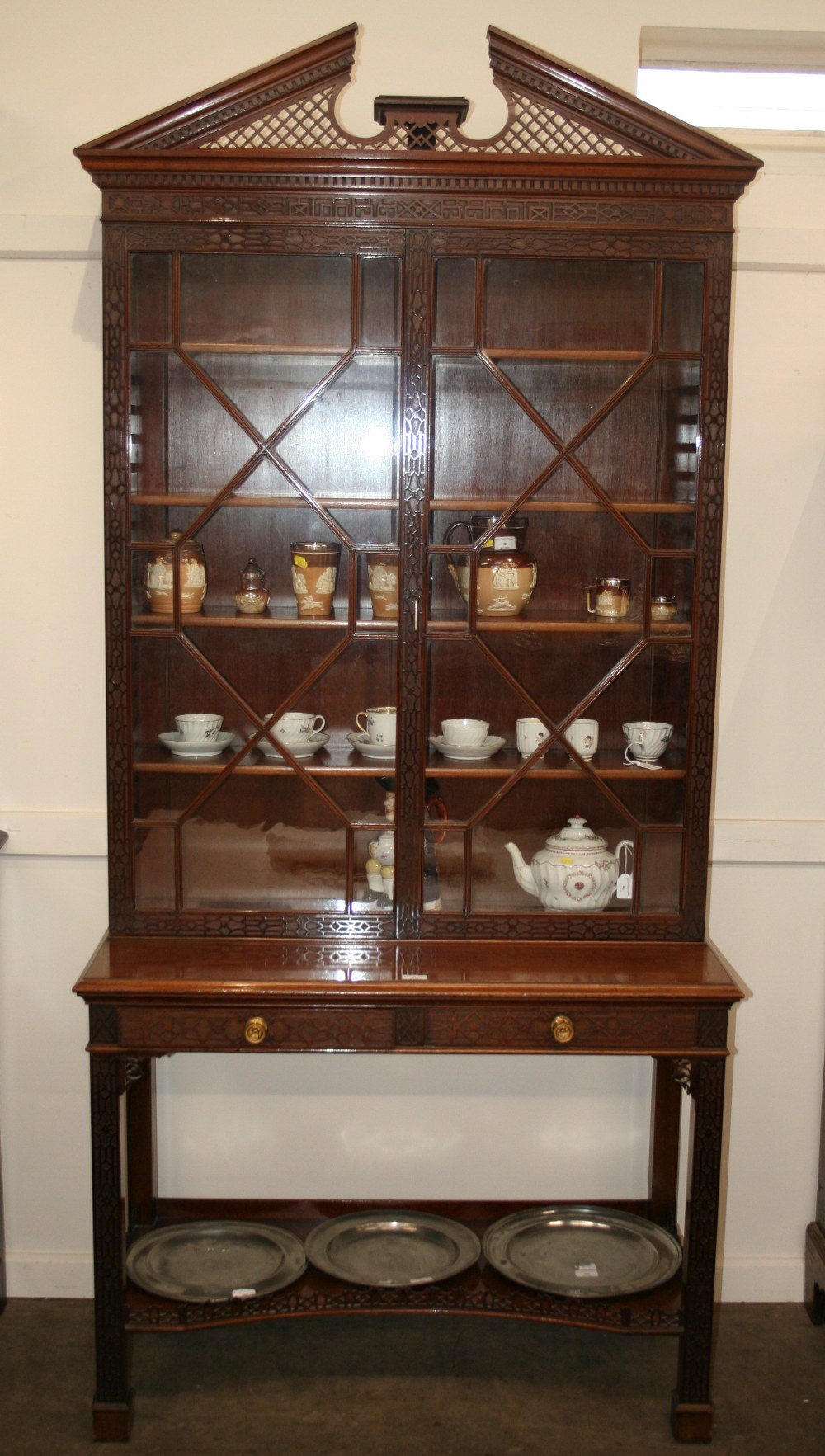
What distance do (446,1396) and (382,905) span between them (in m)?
0.94

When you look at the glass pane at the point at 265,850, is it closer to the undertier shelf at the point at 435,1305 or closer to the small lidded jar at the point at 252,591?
the small lidded jar at the point at 252,591

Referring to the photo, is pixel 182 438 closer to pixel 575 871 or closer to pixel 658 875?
pixel 575 871

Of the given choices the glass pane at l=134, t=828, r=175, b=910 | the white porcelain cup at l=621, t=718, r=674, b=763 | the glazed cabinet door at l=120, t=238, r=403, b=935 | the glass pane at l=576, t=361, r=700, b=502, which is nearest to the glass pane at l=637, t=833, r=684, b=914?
the white porcelain cup at l=621, t=718, r=674, b=763

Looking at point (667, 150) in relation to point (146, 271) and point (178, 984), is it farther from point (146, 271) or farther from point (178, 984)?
point (178, 984)

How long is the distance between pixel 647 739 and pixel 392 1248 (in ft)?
3.74

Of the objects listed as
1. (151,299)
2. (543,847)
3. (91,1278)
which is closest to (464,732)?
(543,847)

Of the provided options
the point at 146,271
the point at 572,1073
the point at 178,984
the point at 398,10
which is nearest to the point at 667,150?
the point at 398,10

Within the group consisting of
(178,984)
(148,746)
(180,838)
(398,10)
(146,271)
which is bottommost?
(178,984)

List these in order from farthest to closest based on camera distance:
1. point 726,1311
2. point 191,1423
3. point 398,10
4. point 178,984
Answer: point 726,1311, point 398,10, point 191,1423, point 178,984

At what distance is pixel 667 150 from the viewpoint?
2.22 meters

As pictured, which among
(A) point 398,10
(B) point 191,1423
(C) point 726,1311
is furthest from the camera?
(C) point 726,1311

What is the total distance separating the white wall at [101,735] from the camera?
2.53m

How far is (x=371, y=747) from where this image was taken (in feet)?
7.93

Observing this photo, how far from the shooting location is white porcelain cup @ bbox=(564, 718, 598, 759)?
240 cm
